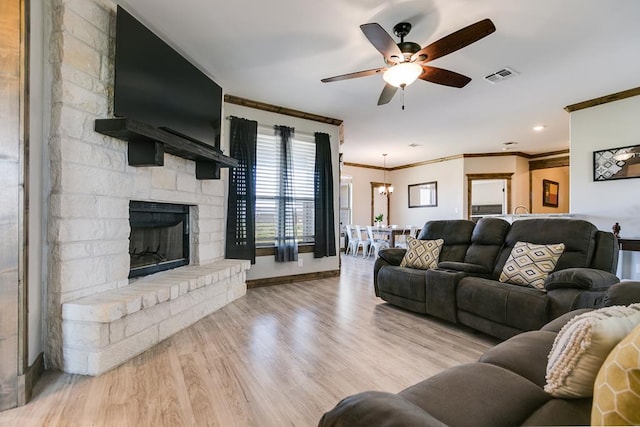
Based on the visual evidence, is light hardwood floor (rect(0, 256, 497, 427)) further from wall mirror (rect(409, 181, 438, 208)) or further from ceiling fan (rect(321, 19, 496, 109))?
wall mirror (rect(409, 181, 438, 208))

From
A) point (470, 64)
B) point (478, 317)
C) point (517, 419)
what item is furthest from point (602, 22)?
point (517, 419)

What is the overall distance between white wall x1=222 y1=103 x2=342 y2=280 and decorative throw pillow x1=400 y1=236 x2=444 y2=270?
178 centimetres

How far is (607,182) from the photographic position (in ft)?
13.8

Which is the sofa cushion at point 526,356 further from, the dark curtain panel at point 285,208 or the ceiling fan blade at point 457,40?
the dark curtain panel at point 285,208

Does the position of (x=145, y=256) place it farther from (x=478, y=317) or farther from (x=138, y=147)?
(x=478, y=317)

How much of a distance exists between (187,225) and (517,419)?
340 centimetres

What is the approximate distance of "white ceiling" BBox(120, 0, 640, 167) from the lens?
2.47 metres

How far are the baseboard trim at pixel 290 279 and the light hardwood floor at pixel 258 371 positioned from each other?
1.09 m

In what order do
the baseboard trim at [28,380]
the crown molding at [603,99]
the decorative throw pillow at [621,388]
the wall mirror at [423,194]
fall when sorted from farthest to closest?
the wall mirror at [423,194] < the crown molding at [603,99] < the baseboard trim at [28,380] < the decorative throw pillow at [621,388]

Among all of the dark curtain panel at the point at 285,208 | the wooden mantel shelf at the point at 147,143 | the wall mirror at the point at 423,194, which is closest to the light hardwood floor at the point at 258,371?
the dark curtain panel at the point at 285,208

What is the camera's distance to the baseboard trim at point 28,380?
1.66 m

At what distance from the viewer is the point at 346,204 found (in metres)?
9.16

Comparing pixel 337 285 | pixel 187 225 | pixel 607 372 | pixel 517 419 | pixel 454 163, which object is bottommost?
pixel 337 285

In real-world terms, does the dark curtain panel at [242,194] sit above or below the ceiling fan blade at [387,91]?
below
